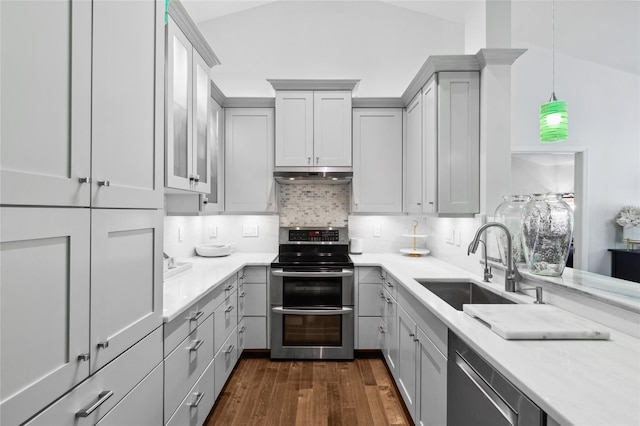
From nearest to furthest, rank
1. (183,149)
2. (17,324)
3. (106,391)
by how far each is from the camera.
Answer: (17,324) → (106,391) → (183,149)

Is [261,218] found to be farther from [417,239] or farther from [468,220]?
[468,220]

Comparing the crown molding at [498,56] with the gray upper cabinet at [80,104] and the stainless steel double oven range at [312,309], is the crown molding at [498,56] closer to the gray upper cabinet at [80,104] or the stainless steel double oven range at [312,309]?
the stainless steel double oven range at [312,309]

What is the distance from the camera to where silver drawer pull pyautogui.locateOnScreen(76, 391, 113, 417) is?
→ 0.86 meters

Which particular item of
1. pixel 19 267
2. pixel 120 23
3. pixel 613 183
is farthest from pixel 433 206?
pixel 613 183

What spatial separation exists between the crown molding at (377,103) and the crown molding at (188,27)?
56.9 inches

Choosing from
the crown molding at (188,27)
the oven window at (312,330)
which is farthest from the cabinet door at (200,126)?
the oven window at (312,330)

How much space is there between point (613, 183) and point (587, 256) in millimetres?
920

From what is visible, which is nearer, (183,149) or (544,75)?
(183,149)

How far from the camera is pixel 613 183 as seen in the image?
3469mm

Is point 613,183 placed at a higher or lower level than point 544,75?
lower

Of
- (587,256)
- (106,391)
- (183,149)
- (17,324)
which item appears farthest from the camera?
(587,256)

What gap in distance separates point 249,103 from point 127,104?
216cm

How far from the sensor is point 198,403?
68.9 inches

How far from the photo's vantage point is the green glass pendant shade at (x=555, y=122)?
2.61 metres
